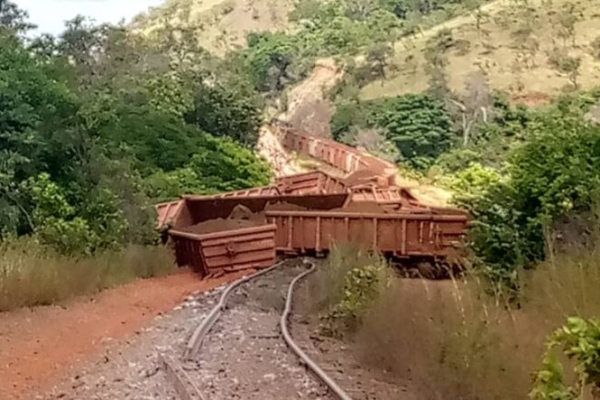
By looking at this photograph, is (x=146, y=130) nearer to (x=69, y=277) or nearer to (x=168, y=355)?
(x=69, y=277)

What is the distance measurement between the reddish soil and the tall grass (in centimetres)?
327

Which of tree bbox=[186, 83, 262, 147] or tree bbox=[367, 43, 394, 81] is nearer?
tree bbox=[186, 83, 262, 147]

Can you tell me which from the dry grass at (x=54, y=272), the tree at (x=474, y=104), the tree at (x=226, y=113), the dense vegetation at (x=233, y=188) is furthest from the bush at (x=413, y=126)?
the dry grass at (x=54, y=272)

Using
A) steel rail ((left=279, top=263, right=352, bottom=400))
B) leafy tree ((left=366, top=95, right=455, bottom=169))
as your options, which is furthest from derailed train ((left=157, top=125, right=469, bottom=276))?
leafy tree ((left=366, top=95, right=455, bottom=169))

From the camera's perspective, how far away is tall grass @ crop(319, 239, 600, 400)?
7.20m

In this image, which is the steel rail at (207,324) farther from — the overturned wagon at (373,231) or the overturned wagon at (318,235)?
the overturned wagon at (373,231)

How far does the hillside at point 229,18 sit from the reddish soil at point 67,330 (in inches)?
4042

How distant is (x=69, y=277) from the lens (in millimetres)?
14906

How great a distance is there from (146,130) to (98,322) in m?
29.6

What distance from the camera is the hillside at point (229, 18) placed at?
12256 centimetres

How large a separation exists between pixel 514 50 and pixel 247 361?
83585 millimetres

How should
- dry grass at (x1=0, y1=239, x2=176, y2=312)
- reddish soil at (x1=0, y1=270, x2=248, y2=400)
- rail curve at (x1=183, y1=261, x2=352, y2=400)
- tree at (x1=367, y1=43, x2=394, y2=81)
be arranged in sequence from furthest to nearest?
tree at (x1=367, y1=43, x2=394, y2=81), dry grass at (x1=0, y1=239, x2=176, y2=312), reddish soil at (x1=0, y1=270, x2=248, y2=400), rail curve at (x1=183, y1=261, x2=352, y2=400)

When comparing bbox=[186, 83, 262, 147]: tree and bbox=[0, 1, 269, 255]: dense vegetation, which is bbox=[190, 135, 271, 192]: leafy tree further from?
bbox=[186, 83, 262, 147]: tree

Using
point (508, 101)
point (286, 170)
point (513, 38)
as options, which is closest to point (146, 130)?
point (286, 170)
